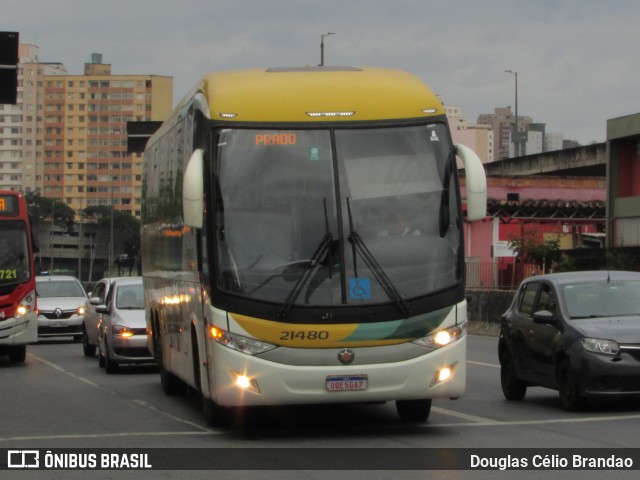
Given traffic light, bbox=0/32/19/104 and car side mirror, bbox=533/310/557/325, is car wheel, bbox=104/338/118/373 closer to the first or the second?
traffic light, bbox=0/32/19/104

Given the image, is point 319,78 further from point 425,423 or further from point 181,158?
point 425,423

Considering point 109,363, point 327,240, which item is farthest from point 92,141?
point 327,240

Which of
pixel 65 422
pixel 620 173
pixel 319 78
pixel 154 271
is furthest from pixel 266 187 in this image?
pixel 620 173

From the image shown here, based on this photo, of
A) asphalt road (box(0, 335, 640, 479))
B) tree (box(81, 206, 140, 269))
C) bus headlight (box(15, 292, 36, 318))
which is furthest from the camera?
tree (box(81, 206, 140, 269))

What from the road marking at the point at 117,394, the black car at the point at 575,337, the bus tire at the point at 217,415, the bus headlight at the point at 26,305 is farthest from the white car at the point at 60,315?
the bus tire at the point at 217,415

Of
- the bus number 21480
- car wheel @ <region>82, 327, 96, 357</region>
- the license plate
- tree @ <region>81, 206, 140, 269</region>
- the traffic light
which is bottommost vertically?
tree @ <region>81, 206, 140, 269</region>

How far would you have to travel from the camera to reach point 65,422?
14.3 m

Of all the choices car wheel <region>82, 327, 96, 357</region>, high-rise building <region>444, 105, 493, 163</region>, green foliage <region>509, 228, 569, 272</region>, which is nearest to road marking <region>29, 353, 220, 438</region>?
car wheel <region>82, 327, 96, 357</region>

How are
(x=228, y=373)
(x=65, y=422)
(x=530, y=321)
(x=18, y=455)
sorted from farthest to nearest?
(x=530, y=321) → (x=65, y=422) → (x=228, y=373) → (x=18, y=455)

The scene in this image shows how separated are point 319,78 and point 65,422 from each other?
15.2ft

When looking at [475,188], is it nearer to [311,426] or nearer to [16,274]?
[311,426]

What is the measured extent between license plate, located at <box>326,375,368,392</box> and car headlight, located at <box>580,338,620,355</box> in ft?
10.1

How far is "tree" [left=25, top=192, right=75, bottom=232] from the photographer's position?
497 feet

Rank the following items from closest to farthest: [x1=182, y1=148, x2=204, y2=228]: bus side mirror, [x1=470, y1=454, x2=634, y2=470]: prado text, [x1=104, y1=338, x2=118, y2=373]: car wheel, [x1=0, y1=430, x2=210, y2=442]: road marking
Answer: [x1=470, y1=454, x2=634, y2=470]: prado text, [x1=182, y1=148, x2=204, y2=228]: bus side mirror, [x1=0, y1=430, x2=210, y2=442]: road marking, [x1=104, y1=338, x2=118, y2=373]: car wheel
